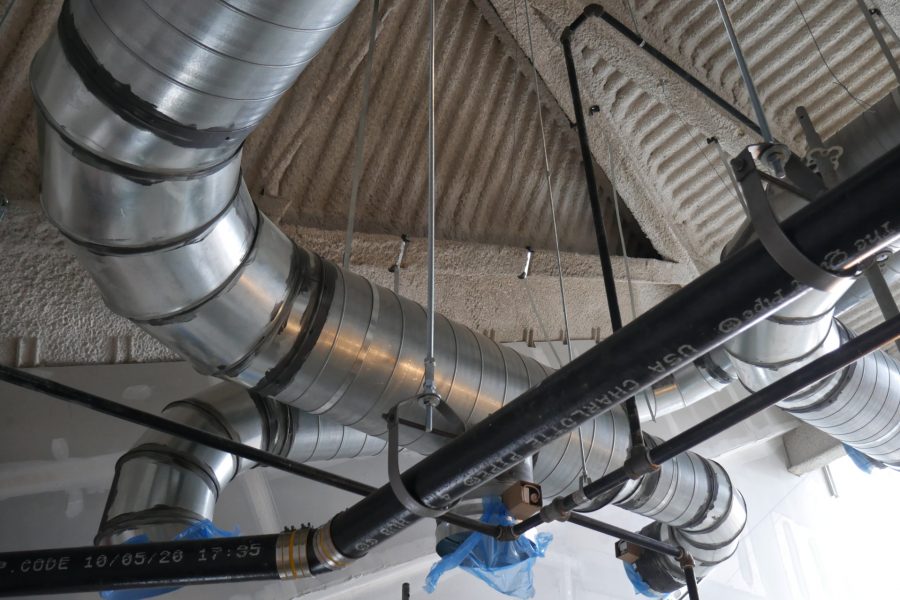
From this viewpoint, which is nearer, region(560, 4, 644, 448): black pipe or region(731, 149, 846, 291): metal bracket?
region(731, 149, 846, 291): metal bracket

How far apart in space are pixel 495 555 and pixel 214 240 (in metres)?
1.55

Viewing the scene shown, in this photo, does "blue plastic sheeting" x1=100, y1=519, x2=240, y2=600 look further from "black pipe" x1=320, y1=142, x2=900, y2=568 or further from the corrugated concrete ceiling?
the corrugated concrete ceiling

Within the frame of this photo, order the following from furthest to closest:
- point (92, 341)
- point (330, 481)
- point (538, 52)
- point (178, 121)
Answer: point (538, 52) < point (92, 341) < point (330, 481) < point (178, 121)

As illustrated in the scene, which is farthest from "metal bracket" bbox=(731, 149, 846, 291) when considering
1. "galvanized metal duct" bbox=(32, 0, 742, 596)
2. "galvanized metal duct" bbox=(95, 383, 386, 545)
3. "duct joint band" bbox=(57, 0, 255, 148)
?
"galvanized metal duct" bbox=(95, 383, 386, 545)

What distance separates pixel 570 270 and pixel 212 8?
3751mm

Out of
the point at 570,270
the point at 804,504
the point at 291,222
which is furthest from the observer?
the point at 804,504

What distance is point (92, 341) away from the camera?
3.38 metres

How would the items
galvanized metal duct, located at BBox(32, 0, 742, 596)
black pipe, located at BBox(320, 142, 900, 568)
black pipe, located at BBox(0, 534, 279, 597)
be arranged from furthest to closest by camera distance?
1. black pipe, located at BBox(0, 534, 279, 597)
2. galvanized metal duct, located at BBox(32, 0, 742, 596)
3. black pipe, located at BBox(320, 142, 900, 568)

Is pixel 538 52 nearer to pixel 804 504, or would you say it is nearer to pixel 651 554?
pixel 651 554

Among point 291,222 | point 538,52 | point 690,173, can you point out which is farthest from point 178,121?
point 690,173

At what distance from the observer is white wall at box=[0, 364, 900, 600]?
3037 millimetres

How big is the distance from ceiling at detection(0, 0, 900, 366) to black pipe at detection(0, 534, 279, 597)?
1.76 meters

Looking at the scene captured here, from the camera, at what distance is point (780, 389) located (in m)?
1.59

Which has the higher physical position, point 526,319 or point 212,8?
point 526,319
